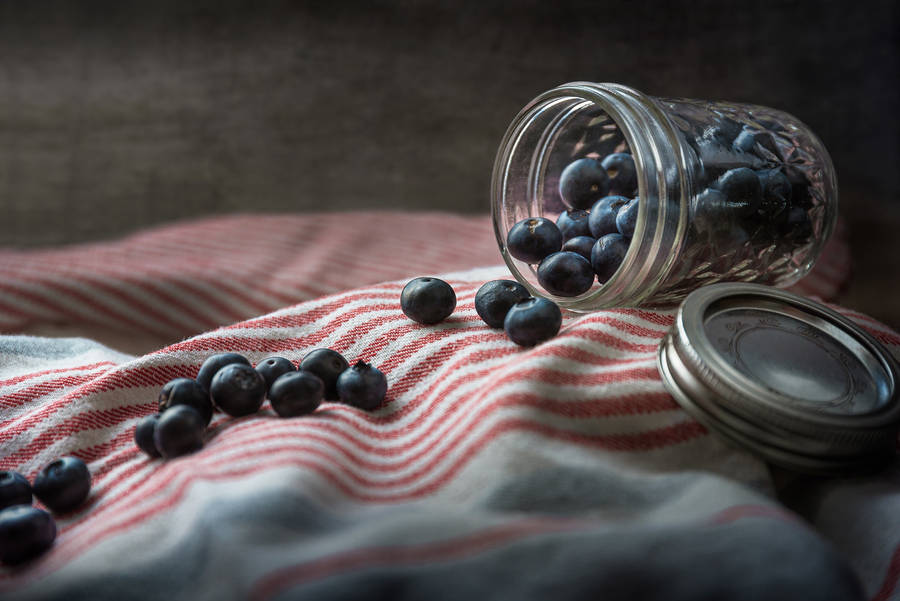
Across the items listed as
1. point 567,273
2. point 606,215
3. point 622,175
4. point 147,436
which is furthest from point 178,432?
point 622,175

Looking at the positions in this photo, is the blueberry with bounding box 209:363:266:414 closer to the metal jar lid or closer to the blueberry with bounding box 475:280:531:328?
the blueberry with bounding box 475:280:531:328

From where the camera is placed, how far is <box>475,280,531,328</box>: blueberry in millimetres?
1038

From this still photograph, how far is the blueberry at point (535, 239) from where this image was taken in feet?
3.67

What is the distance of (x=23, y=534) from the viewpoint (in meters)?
0.69

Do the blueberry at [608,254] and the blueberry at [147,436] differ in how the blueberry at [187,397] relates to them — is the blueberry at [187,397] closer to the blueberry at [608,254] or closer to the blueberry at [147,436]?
the blueberry at [147,436]

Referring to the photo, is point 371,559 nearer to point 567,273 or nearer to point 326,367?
point 326,367

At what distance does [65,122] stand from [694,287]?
2405mm

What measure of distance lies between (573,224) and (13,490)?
0.84m

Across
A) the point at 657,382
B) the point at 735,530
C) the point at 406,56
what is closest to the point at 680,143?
the point at 657,382

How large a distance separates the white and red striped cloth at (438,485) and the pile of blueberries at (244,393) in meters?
0.02

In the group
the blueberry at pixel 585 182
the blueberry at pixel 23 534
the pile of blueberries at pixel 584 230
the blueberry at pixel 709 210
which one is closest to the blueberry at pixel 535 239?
the pile of blueberries at pixel 584 230

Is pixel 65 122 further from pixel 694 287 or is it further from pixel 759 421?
pixel 759 421

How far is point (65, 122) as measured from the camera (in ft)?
8.66

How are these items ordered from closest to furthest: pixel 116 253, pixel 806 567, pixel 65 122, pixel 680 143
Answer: pixel 806 567 < pixel 680 143 < pixel 116 253 < pixel 65 122
